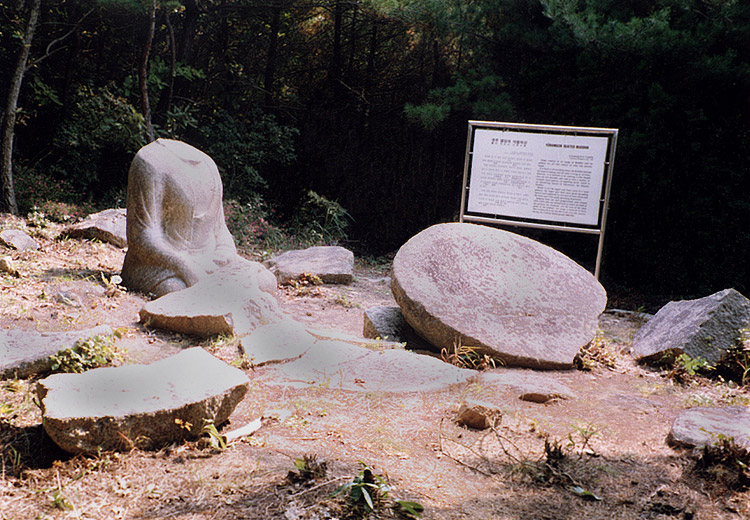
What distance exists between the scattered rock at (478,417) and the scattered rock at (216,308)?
1736mm

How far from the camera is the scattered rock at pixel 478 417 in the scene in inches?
114

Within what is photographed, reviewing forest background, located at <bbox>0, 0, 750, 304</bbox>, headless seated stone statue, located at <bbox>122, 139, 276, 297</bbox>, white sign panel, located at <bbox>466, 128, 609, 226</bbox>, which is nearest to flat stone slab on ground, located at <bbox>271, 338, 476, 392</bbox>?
headless seated stone statue, located at <bbox>122, 139, 276, 297</bbox>

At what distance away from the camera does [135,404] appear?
238 centimetres

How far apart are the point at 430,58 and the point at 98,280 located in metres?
6.65

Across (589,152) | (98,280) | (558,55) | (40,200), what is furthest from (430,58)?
(98,280)

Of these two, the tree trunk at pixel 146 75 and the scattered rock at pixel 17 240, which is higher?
the tree trunk at pixel 146 75

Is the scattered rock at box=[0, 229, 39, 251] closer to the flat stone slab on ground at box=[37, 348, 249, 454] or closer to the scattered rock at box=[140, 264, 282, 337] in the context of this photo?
the scattered rock at box=[140, 264, 282, 337]

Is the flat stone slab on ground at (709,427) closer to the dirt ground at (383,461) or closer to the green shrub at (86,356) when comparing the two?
the dirt ground at (383,461)

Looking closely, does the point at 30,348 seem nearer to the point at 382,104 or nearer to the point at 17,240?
the point at 17,240

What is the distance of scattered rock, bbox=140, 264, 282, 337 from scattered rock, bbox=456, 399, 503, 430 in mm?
1736

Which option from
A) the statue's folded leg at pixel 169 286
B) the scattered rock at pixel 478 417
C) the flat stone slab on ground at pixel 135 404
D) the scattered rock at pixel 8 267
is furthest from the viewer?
the scattered rock at pixel 8 267

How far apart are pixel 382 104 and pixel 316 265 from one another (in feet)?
13.3

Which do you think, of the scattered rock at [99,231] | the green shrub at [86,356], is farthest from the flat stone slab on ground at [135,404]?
the scattered rock at [99,231]

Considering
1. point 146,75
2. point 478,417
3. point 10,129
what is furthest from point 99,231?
point 478,417
